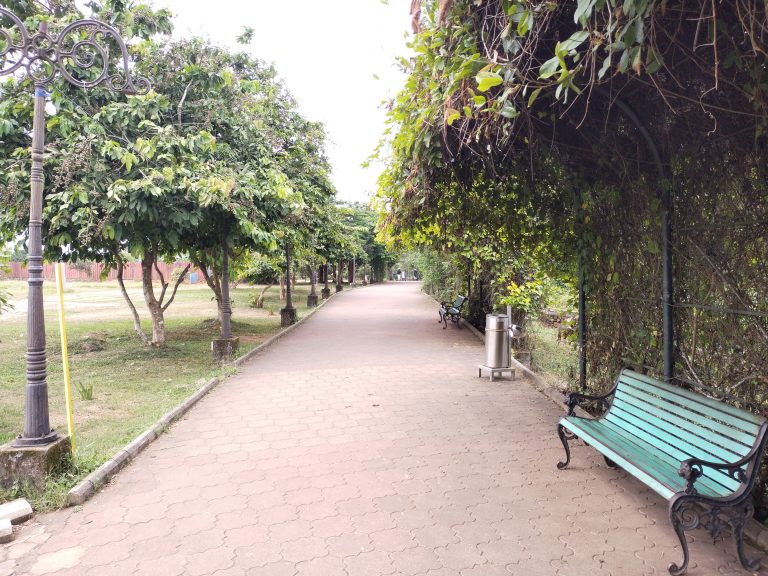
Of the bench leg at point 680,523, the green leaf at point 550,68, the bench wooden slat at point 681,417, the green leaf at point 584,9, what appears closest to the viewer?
the green leaf at point 584,9

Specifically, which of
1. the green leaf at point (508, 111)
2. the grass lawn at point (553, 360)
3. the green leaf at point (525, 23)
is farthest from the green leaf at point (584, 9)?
the grass lawn at point (553, 360)

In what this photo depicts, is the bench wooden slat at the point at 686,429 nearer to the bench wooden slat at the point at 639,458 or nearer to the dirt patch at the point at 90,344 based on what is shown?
the bench wooden slat at the point at 639,458

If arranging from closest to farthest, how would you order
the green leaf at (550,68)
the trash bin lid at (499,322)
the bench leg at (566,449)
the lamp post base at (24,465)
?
the green leaf at (550,68) → the lamp post base at (24,465) → the bench leg at (566,449) → the trash bin lid at (499,322)

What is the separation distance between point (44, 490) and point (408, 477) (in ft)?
9.34

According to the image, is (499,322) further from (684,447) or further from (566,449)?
(684,447)

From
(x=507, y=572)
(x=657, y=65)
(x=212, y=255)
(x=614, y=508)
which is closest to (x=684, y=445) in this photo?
(x=614, y=508)

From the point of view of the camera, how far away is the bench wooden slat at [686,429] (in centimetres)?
304

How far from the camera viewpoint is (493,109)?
3039 mm

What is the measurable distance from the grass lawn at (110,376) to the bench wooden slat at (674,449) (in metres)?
4.44

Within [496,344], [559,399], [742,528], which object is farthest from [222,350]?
[742,528]

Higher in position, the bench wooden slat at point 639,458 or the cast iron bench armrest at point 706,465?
the cast iron bench armrest at point 706,465

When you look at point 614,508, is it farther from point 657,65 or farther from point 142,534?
point 142,534

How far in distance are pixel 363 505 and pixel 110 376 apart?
679 cm

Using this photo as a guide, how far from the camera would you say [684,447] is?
3408mm
